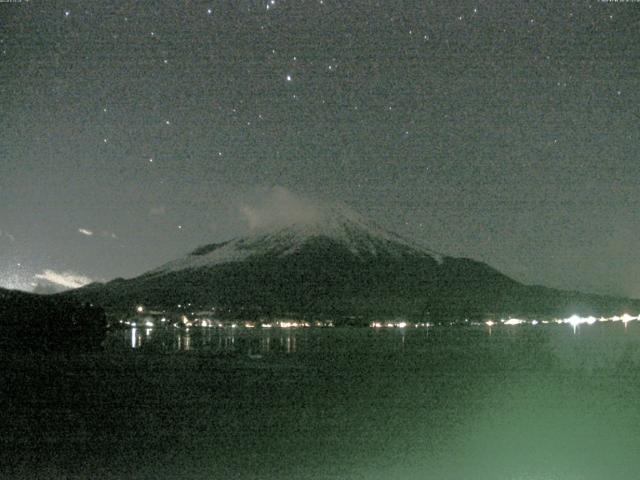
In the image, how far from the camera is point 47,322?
85188 millimetres

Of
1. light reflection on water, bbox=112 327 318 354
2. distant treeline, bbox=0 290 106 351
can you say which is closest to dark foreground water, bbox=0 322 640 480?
light reflection on water, bbox=112 327 318 354

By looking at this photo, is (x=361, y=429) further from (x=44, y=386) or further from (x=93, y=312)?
(x=93, y=312)

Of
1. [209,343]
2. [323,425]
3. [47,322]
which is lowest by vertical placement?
[323,425]

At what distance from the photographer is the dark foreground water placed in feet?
40.9

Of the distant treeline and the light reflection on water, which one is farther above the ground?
the distant treeline

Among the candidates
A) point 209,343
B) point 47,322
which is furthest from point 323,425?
Answer: point 47,322

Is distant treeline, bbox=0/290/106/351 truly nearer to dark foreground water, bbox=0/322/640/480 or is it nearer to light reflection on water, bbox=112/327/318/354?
light reflection on water, bbox=112/327/318/354

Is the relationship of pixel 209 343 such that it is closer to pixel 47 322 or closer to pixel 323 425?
pixel 47 322

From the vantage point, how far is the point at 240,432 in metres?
16.3

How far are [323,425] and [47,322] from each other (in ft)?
239

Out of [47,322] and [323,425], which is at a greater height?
[47,322]

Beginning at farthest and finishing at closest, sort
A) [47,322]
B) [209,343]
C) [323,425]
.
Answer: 1. [47,322]
2. [209,343]
3. [323,425]

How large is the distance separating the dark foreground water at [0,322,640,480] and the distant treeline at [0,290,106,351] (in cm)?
4318

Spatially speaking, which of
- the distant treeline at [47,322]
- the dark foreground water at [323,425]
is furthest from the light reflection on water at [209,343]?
the dark foreground water at [323,425]
